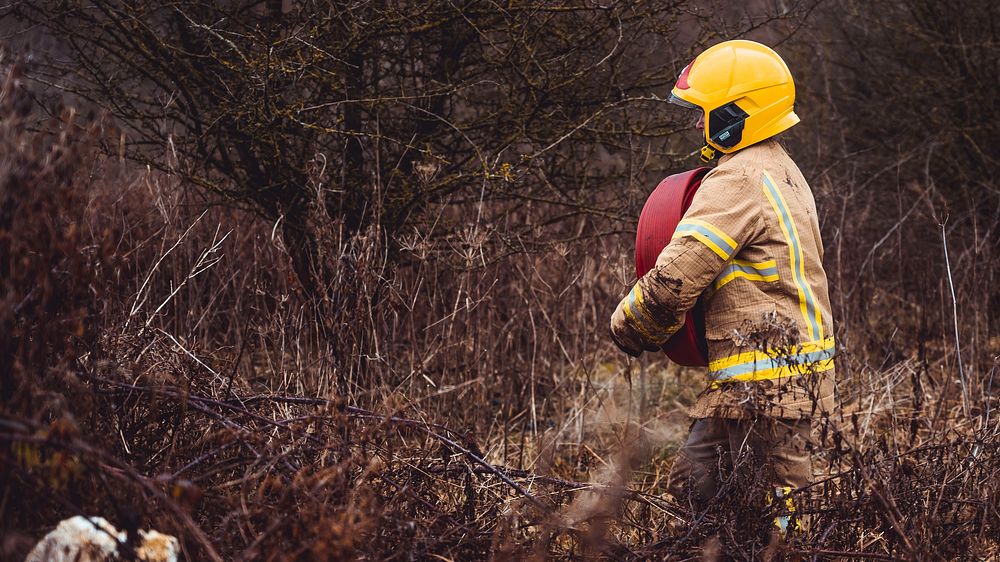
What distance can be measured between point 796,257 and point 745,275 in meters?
0.18

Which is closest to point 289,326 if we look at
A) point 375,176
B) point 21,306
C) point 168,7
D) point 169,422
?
point 375,176

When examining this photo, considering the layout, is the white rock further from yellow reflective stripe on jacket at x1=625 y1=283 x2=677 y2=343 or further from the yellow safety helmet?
the yellow safety helmet

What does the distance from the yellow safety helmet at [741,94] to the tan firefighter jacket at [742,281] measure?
0.26ft

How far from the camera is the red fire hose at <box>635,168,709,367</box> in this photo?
2828mm

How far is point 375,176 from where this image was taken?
4.15m

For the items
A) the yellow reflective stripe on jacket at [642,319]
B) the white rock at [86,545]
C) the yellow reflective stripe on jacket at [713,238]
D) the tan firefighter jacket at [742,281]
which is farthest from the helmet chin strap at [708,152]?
the white rock at [86,545]

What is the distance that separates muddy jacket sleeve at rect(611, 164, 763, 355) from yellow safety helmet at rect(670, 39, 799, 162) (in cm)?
19

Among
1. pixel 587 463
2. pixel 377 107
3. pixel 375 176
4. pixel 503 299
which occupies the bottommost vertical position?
pixel 587 463

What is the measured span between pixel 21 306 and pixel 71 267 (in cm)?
17

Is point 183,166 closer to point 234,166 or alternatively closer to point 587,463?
point 234,166

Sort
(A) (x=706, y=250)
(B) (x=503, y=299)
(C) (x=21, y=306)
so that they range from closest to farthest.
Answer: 1. (C) (x=21, y=306)
2. (A) (x=706, y=250)
3. (B) (x=503, y=299)

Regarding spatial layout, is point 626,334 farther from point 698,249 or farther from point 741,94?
point 741,94

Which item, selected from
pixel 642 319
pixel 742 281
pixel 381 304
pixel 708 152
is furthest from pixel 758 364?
pixel 381 304

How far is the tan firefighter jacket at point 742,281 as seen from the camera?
2.60m
